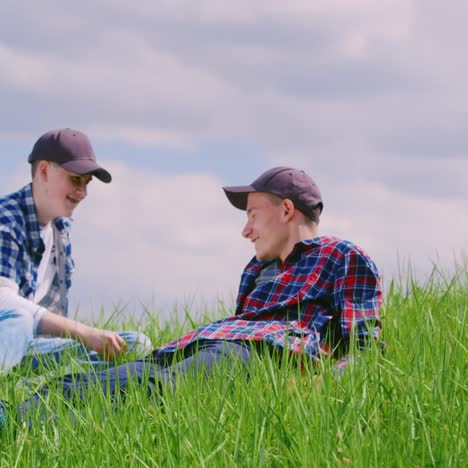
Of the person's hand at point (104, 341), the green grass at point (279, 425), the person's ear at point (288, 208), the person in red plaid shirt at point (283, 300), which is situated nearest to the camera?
the green grass at point (279, 425)

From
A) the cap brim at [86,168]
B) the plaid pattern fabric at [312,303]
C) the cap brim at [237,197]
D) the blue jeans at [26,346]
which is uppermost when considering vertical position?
the cap brim at [86,168]

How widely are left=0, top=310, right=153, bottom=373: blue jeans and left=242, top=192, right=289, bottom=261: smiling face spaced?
1.01 metres

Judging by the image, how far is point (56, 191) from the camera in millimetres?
5266

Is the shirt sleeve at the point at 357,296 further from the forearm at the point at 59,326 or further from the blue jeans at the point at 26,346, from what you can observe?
the forearm at the point at 59,326

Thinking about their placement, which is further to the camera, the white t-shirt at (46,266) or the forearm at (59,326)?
the white t-shirt at (46,266)

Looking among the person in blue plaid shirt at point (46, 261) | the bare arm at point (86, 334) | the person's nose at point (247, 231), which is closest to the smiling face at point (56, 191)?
the person in blue plaid shirt at point (46, 261)

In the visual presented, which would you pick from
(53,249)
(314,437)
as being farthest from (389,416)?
(53,249)

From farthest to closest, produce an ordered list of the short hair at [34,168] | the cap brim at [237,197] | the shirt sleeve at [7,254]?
the short hair at [34,168] → the shirt sleeve at [7,254] → the cap brim at [237,197]

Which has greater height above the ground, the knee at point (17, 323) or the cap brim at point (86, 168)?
the cap brim at point (86, 168)

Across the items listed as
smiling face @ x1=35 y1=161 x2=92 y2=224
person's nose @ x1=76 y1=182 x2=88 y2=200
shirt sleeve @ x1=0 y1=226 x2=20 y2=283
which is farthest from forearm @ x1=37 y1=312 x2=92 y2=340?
person's nose @ x1=76 y1=182 x2=88 y2=200

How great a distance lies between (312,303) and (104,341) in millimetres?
1266

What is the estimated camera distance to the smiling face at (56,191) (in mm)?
5238

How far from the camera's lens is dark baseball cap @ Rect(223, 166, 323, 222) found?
426 centimetres

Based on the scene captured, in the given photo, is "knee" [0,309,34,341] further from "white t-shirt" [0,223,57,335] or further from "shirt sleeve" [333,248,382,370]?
"shirt sleeve" [333,248,382,370]
